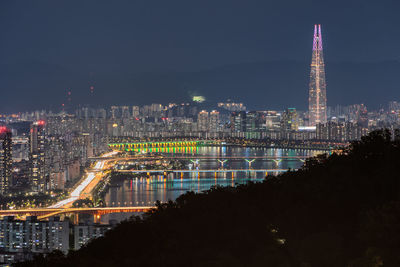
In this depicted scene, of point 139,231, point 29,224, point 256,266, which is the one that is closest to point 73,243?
point 29,224

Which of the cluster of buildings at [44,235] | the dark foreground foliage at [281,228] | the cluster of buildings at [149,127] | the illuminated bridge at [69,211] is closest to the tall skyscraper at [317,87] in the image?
the cluster of buildings at [149,127]

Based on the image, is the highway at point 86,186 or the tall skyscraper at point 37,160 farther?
the tall skyscraper at point 37,160

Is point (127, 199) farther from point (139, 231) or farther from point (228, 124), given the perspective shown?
point (228, 124)

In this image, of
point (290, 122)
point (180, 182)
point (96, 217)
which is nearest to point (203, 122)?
point (290, 122)

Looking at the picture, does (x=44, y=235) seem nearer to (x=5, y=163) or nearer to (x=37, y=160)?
(x=5, y=163)

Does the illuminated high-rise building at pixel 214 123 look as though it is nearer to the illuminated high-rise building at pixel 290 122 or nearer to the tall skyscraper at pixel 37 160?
the illuminated high-rise building at pixel 290 122

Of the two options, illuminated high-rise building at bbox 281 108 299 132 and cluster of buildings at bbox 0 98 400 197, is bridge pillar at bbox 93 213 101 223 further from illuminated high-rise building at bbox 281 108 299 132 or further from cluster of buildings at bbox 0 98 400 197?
illuminated high-rise building at bbox 281 108 299 132
